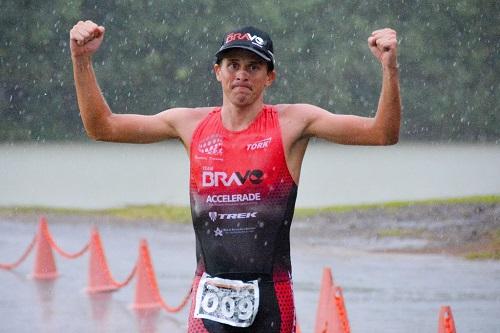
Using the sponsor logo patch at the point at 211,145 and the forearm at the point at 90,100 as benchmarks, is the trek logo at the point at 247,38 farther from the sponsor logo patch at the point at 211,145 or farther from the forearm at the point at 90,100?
the forearm at the point at 90,100

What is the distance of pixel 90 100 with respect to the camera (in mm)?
4973

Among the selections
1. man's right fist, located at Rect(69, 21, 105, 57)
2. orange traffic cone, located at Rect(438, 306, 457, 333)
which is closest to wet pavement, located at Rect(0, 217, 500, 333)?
orange traffic cone, located at Rect(438, 306, 457, 333)

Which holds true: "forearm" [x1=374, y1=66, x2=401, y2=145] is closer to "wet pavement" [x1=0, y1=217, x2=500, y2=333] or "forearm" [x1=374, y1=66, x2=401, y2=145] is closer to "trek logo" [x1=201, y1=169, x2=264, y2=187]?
"trek logo" [x1=201, y1=169, x2=264, y2=187]

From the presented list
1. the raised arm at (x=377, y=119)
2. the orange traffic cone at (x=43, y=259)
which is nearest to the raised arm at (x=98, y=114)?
the raised arm at (x=377, y=119)

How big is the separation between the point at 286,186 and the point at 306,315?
5961 mm

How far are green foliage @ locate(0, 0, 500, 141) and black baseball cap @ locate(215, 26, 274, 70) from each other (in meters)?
26.2

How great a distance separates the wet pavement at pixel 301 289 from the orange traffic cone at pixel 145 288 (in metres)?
0.22

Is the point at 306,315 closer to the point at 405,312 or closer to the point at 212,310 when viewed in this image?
the point at 405,312

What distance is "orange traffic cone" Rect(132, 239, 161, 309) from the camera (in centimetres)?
1116

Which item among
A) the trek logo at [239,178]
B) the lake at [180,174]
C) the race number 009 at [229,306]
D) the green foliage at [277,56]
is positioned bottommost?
the race number 009 at [229,306]

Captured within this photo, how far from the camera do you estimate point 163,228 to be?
2014 cm

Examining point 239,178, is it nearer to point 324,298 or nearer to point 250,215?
point 250,215

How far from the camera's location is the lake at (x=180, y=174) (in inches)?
975

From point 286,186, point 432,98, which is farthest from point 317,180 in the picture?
point 286,186
